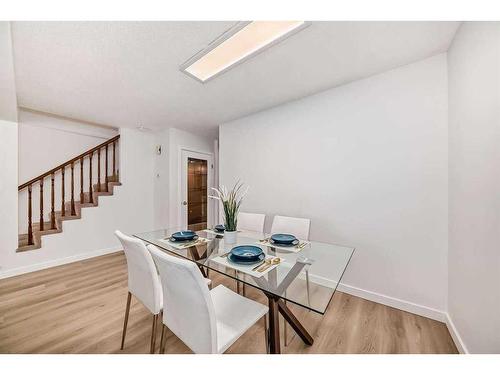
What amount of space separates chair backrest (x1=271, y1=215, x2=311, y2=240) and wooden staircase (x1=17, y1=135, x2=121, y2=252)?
3.15m

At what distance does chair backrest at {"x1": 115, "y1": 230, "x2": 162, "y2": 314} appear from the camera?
1.17 metres

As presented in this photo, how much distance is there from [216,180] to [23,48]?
3.35 metres

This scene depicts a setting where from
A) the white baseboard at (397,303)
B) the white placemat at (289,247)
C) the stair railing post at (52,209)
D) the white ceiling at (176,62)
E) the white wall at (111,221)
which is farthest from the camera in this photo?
the stair railing post at (52,209)

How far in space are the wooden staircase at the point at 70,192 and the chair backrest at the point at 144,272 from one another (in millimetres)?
2611

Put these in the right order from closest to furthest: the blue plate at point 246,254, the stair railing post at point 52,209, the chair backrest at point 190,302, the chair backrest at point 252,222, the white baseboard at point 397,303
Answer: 1. the chair backrest at point 190,302
2. the blue plate at point 246,254
3. the white baseboard at point 397,303
4. the chair backrest at point 252,222
5. the stair railing post at point 52,209

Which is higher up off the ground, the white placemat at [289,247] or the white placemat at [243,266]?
the white placemat at [289,247]

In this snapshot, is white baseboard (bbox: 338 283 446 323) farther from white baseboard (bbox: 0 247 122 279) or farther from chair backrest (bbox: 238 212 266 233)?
white baseboard (bbox: 0 247 122 279)

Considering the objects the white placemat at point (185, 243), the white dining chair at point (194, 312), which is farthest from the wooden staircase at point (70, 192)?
the white dining chair at point (194, 312)

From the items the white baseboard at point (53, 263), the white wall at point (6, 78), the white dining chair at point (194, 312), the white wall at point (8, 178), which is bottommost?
the white baseboard at point (53, 263)

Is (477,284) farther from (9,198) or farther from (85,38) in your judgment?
(9,198)

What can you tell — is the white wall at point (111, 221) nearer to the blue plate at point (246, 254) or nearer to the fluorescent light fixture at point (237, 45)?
the fluorescent light fixture at point (237, 45)

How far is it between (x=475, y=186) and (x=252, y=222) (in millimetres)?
1881

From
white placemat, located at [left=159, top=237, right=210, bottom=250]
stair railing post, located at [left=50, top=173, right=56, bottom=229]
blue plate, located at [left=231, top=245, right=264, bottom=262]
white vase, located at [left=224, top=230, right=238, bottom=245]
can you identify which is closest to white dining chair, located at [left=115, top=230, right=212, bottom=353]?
blue plate, located at [left=231, top=245, right=264, bottom=262]

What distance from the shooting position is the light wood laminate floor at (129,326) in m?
1.40
